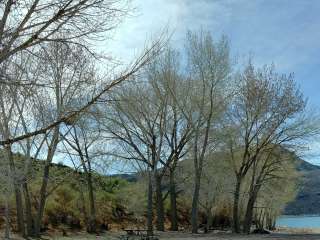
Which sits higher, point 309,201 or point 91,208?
point 309,201

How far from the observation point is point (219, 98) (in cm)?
3161

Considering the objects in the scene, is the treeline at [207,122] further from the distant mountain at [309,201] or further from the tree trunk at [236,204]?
the distant mountain at [309,201]

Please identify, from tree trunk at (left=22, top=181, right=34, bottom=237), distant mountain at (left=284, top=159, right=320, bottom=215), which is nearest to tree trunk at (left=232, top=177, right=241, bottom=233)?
tree trunk at (left=22, top=181, right=34, bottom=237)

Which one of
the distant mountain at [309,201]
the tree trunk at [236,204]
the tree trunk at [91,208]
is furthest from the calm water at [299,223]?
the distant mountain at [309,201]

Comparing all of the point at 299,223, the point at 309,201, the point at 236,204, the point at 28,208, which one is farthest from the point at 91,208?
the point at 309,201

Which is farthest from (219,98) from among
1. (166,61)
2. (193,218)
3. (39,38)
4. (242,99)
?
(39,38)

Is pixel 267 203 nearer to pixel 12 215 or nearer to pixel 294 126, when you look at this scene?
pixel 294 126

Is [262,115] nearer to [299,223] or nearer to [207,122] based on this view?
[207,122]

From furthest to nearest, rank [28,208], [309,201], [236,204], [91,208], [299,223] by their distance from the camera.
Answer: [309,201], [299,223], [91,208], [236,204], [28,208]

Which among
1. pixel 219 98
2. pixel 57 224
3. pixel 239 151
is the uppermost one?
pixel 219 98

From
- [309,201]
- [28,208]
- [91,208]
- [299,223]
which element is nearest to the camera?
[28,208]

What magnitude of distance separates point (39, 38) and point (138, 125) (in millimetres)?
25215

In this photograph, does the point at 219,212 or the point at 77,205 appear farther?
the point at 219,212

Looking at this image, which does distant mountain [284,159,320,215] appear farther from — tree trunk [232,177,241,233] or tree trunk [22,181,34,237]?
tree trunk [22,181,34,237]
